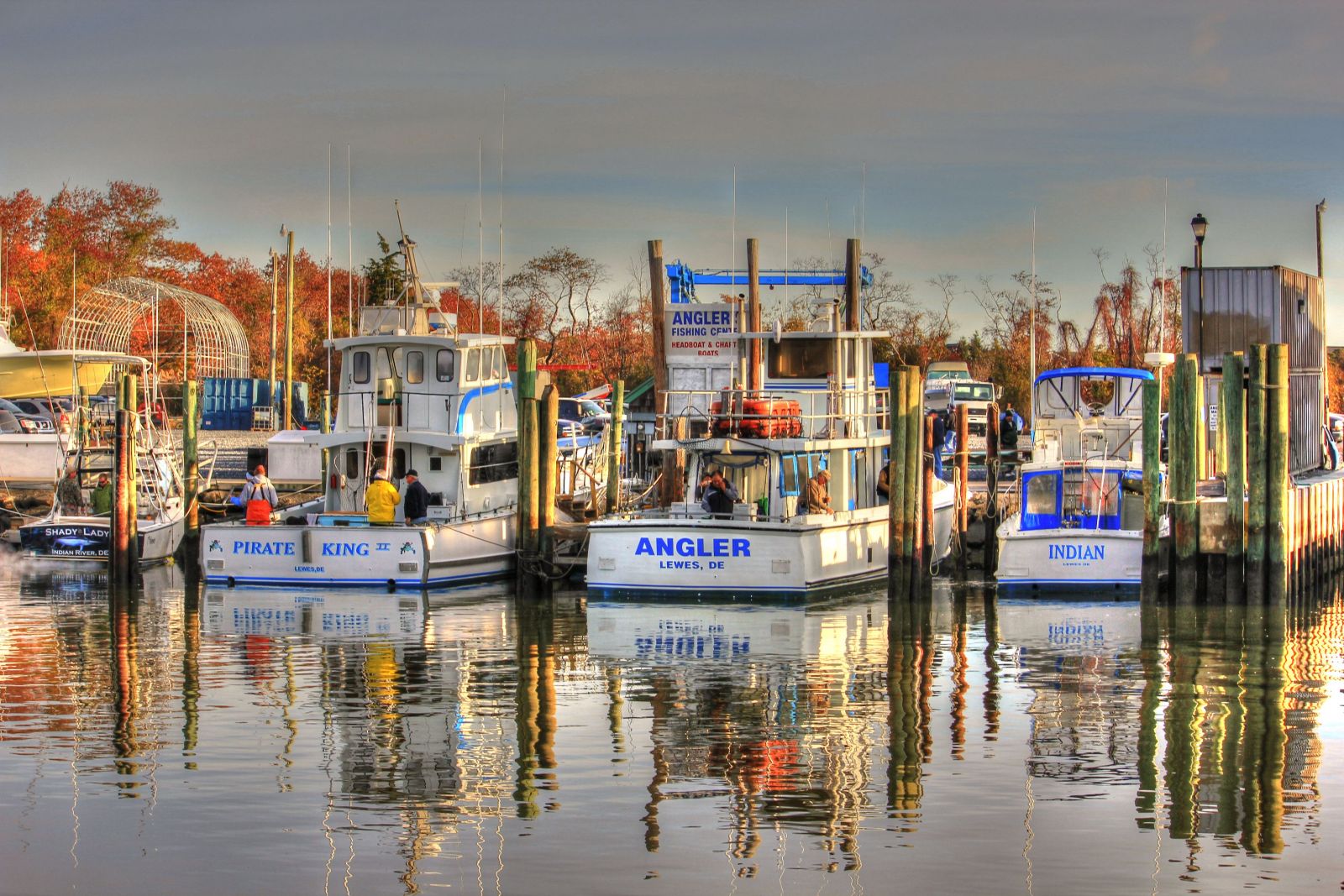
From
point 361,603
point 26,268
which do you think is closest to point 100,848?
point 361,603

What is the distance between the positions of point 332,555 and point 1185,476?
13634 millimetres

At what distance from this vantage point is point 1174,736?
1672 cm

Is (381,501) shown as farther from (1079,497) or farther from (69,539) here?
(1079,497)

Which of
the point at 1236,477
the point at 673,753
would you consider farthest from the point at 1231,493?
the point at 673,753

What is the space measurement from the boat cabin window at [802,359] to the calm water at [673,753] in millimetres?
6042

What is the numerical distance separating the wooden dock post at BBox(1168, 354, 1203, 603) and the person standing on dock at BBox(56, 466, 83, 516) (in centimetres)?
2060

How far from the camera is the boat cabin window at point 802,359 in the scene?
30.5m

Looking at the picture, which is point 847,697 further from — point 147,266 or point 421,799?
point 147,266

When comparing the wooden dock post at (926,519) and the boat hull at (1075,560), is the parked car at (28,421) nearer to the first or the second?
the wooden dock post at (926,519)

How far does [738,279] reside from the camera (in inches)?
1347

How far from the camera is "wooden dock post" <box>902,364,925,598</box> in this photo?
86.7ft

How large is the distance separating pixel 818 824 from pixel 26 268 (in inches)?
2251

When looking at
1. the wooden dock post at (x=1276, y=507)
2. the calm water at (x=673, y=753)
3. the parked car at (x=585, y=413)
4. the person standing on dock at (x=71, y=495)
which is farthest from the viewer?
the parked car at (x=585, y=413)

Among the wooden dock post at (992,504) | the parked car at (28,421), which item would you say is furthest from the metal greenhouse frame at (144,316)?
the wooden dock post at (992,504)
